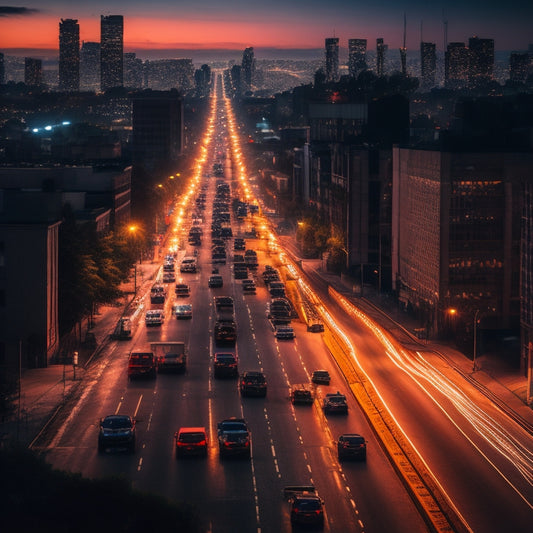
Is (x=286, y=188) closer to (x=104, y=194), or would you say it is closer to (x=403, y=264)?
(x=104, y=194)

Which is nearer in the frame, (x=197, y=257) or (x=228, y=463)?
(x=228, y=463)

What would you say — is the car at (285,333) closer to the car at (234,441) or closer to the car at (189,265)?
the car at (234,441)

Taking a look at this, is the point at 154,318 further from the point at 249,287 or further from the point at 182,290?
the point at 249,287

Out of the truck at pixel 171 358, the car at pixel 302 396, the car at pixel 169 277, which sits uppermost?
the car at pixel 169 277

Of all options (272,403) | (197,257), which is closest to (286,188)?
(197,257)

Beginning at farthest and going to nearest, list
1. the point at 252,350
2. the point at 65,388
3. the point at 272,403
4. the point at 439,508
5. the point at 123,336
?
the point at 123,336 < the point at 252,350 < the point at 65,388 < the point at 272,403 < the point at 439,508

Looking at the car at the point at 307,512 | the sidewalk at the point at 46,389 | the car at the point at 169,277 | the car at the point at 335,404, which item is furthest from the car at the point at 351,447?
the car at the point at 169,277
